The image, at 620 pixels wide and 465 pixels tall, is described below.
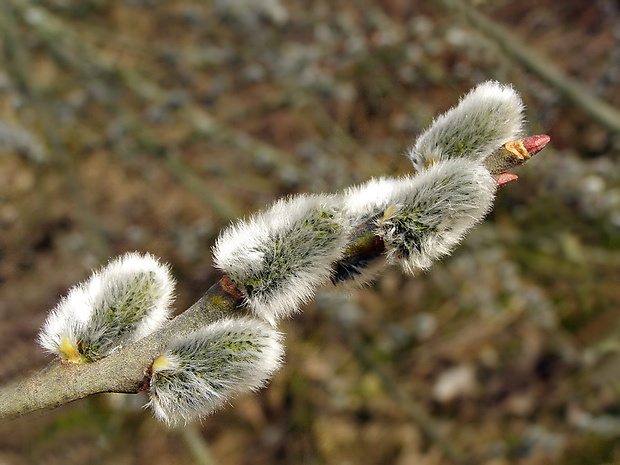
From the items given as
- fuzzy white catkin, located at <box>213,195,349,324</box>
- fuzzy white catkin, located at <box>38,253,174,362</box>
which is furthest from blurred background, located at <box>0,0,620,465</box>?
fuzzy white catkin, located at <box>213,195,349,324</box>

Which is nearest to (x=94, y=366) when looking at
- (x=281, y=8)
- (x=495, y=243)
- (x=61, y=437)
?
(x=61, y=437)

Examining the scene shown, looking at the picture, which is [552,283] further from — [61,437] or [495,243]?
[61,437]

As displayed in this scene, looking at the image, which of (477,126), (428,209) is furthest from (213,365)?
(477,126)

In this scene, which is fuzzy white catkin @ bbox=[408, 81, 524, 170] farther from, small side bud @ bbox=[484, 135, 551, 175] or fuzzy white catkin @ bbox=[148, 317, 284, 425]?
fuzzy white catkin @ bbox=[148, 317, 284, 425]

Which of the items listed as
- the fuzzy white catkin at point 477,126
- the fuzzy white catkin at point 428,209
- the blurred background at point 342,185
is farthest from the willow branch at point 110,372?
the blurred background at point 342,185

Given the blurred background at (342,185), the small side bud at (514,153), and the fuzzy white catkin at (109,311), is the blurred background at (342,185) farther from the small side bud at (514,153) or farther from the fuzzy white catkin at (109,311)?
the small side bud at (514,153)

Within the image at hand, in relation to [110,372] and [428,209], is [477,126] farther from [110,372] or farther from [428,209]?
[110,372]
